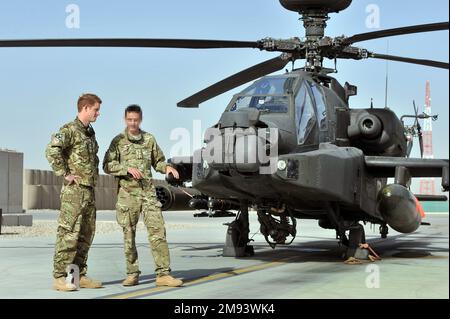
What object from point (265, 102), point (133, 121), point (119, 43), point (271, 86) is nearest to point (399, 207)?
point (265, 102)

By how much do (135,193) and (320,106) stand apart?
14.0 feet

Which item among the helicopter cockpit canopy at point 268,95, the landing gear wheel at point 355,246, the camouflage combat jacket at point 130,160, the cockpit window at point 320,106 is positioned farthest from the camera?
the landing gear wheel at point 355,246

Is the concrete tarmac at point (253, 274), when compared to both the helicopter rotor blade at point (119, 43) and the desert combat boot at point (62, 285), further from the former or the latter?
the helicopter rotor blade at point (119, 43)

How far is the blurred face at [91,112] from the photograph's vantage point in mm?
7984

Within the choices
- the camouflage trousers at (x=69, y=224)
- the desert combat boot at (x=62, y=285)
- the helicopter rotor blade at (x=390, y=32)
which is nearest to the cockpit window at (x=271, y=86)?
the helicopter rotor blade at (x=390, y=32)

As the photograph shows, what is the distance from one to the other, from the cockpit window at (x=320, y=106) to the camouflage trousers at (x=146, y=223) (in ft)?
13.0

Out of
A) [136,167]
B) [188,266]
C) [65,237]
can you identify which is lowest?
[188,266]

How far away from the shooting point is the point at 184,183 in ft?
44.0

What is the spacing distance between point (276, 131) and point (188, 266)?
8.13 feet

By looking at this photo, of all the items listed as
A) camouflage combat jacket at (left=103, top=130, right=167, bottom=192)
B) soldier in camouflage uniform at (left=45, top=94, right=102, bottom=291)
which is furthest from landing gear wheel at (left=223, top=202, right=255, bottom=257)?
soldier in camouflage uniform at (left=45, top=94, right=102, bottom=291)

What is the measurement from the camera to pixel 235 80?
41.5 ft

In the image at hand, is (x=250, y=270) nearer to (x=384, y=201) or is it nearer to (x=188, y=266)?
(x=188, y=266)

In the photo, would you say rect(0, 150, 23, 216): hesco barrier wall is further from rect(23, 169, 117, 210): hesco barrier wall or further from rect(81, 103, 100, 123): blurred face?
rect(23, 169, 117, 210): hesco barrier wall
